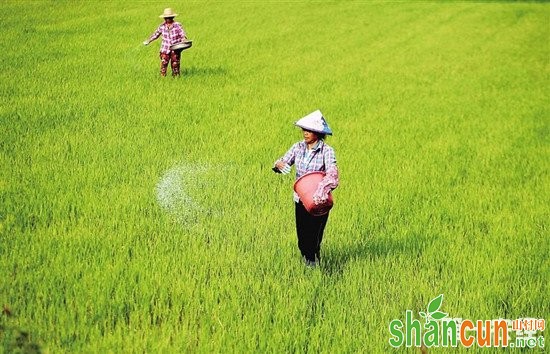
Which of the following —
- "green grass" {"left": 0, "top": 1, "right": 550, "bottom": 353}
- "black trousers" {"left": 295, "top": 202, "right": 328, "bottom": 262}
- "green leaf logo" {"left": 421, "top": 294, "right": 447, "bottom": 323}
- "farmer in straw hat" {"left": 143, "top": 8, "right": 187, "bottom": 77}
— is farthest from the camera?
"farmer in straw hat" {"left": 143, "top": 8, "right": 187, "bottom": 77}

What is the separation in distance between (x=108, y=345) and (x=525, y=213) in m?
3.66

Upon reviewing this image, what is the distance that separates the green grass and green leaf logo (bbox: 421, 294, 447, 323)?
6cm

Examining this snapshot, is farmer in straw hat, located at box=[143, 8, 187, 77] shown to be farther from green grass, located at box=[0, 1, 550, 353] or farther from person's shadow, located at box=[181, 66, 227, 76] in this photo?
person's shadow, located at box=[181, 66, 227, 76]

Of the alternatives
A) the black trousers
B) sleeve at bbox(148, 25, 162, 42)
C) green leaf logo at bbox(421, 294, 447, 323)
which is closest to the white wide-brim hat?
the black trousers

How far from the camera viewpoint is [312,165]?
3230 millimetres

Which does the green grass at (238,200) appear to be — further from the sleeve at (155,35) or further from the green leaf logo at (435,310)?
the sleeve at (155,35)

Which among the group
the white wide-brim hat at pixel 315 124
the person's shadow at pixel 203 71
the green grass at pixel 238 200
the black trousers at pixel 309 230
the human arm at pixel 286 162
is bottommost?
the person's shadow at pixel 203 71

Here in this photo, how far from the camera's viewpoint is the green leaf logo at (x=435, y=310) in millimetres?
3177

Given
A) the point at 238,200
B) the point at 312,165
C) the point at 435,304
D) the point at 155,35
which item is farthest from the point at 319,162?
the point at 155,35

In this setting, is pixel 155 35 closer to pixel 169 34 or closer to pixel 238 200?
pixel 169 34

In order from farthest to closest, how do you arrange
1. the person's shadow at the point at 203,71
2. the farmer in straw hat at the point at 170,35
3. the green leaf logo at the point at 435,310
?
the person's shadow at the point at 203,71
the farmer in straw hat at the point at 170,35
the green leaf logo at the point at 435,310

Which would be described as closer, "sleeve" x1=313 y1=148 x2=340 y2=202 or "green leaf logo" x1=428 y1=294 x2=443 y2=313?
"sleeve" x1=313 y1=148 x2=340 y2=202

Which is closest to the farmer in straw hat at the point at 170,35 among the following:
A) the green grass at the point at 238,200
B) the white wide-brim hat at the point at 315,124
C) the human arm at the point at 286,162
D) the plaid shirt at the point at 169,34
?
the plaid shirt at the point at 169,34

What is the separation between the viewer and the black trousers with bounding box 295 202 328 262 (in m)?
3.34
